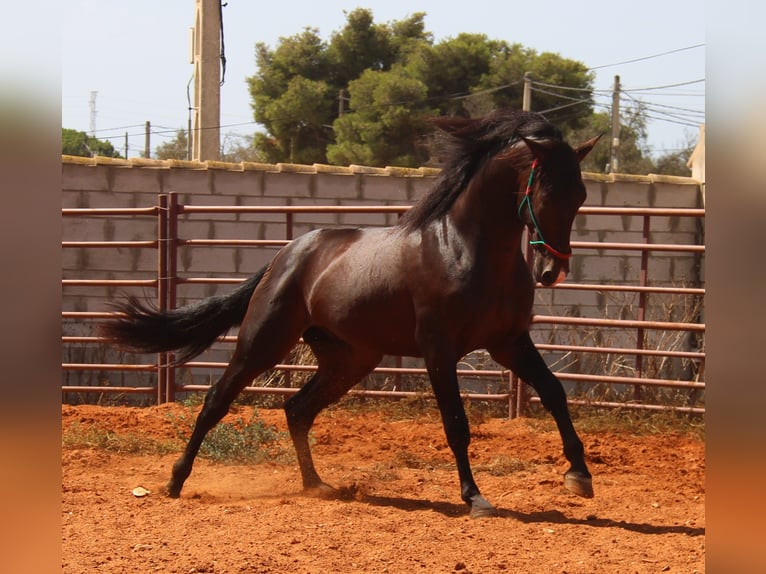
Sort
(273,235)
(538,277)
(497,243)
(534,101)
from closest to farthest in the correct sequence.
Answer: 1. (538,277)
2. (497,243)
3. (273,235)
4. (534,101)

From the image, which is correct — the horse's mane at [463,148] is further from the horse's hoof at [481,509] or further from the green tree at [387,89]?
the green tree at [387,89]

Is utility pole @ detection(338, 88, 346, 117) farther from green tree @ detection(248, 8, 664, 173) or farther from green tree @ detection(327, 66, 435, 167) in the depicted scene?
green tree @ detection(327, 66, 435, 167)

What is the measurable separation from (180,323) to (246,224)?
3.36m

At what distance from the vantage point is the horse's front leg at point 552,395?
14.5ft

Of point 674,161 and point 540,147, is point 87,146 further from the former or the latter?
point 540,147

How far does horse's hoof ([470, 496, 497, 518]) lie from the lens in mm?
4375

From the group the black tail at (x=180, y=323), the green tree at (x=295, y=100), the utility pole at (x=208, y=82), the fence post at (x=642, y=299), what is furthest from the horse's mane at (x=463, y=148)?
the green tree at (x=295, y=100)

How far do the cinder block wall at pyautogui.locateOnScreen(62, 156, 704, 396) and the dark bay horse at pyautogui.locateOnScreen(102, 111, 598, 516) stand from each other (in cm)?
335

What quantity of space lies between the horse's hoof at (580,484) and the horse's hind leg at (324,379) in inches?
57.0

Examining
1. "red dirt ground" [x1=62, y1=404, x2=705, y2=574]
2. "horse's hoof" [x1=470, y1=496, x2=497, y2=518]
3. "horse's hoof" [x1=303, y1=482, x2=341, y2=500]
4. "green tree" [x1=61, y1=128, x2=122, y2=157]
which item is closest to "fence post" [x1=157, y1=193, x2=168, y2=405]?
"red dirt ground" [x1=62, y1=404, x2=705, y2=574]
